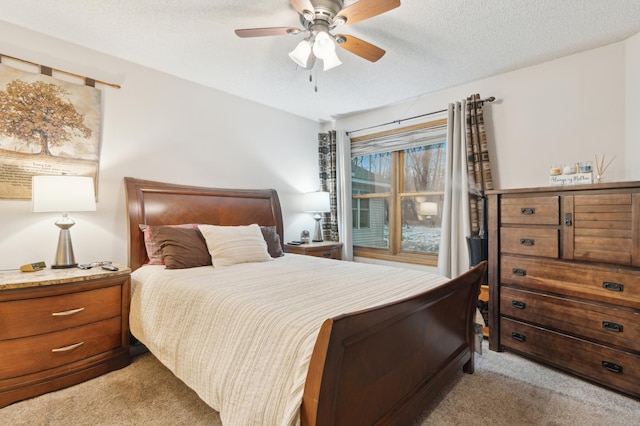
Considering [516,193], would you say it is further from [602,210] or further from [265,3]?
[265,3]

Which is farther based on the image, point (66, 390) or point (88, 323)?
point (88, 323)

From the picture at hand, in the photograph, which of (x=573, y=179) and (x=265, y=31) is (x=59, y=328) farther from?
(x=573, y=179)

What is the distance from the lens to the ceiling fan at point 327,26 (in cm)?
167

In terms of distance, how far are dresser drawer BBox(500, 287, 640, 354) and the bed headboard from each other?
2.49 meters

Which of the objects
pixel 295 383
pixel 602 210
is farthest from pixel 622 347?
pixel 295 383

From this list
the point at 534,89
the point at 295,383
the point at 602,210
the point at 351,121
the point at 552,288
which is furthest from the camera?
the point at 351,121

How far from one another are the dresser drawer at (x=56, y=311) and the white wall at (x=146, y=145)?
0.60m

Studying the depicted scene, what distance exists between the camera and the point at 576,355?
6.66ft

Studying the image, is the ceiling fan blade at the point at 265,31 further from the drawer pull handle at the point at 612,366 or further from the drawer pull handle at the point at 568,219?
the drawer pull handle at the point at 612,366

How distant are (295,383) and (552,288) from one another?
81.7 inches

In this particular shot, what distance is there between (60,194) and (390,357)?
7.78 feet

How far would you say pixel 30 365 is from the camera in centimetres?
184

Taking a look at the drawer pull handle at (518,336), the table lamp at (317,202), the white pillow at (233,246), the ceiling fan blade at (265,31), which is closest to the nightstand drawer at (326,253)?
the table lamp at (317,202)

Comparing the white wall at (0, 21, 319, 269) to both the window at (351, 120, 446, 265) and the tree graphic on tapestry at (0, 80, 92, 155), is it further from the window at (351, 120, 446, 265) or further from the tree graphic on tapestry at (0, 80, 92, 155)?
the window at (351, 120, 446, 265)
